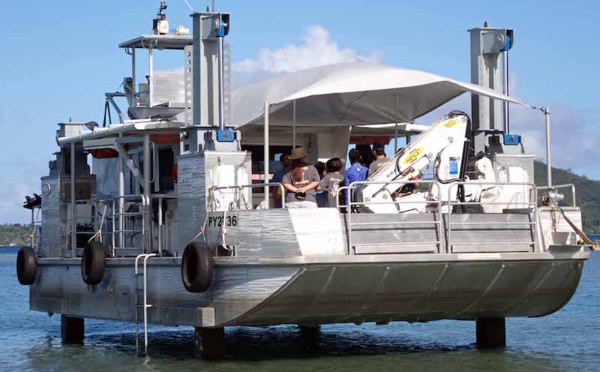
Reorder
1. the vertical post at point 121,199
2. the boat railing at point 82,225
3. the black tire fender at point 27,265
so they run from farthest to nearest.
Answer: the black tire fender at point 27,265 → the boat railing at point 82,225 → the vertical post at point 121,199

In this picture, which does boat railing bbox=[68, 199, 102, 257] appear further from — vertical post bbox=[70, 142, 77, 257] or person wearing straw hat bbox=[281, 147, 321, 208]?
person wearing straw hat bbox=[281, 147, 321, 208]

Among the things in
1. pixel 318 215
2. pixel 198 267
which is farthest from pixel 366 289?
pixel 198 267

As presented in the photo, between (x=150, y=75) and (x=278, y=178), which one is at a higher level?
(x=150, y=75)

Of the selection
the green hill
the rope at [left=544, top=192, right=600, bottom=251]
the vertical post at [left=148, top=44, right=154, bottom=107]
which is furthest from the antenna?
the green hill

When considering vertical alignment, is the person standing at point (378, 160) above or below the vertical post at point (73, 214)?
above

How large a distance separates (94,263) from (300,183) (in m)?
4.34

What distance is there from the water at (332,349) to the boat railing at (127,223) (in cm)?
167

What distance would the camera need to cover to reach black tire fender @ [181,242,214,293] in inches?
→ 669

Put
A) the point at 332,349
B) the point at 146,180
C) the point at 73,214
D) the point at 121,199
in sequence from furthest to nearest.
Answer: the point at 73,214 → the point at 332,349 → the point at 121,199 → the point at 146,180

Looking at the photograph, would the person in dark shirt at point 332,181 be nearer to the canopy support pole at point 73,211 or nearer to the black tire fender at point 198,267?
the black tire fender at point 198,267

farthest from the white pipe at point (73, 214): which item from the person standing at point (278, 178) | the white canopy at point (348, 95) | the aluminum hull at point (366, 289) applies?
the person standing at point (278, 178)

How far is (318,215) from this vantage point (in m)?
16.5

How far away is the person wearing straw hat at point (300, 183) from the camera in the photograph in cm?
1730

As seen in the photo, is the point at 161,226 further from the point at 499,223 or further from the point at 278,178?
the point at 499,223
